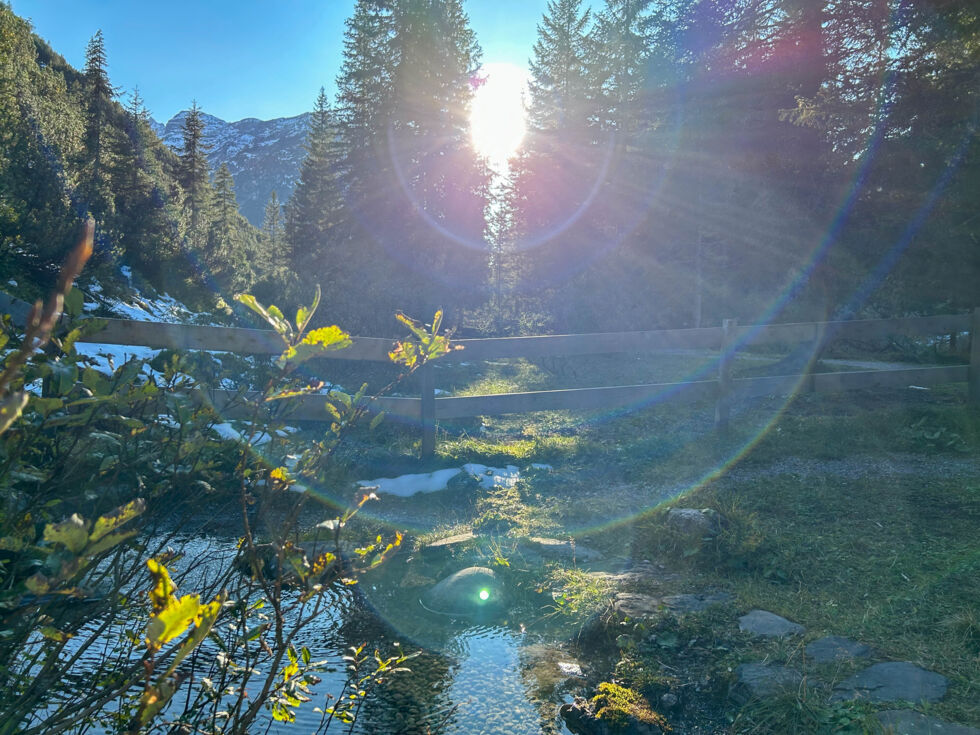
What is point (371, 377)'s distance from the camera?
10.8 meters

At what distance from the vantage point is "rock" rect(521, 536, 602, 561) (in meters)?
4.23

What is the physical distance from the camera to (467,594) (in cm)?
369

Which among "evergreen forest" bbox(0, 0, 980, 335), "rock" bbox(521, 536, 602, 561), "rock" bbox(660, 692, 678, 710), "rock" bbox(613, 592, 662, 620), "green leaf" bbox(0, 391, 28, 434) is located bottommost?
"rock" bbox(660, 692, 678, 710)

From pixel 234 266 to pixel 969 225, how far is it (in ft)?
79.1

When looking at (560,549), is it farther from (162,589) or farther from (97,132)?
(97,132)

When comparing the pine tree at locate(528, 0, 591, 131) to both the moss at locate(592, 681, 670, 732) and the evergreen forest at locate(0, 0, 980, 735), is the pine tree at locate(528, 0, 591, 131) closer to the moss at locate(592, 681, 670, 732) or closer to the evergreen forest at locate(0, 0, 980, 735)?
the evergreen forest at locate(0, 0, 980, 735)

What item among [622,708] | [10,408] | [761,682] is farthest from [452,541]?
[10,408]

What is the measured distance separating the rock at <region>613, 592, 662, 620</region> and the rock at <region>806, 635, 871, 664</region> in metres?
0.72

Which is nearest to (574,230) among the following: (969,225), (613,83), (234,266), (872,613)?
(613,83)

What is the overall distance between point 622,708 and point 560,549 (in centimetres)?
175

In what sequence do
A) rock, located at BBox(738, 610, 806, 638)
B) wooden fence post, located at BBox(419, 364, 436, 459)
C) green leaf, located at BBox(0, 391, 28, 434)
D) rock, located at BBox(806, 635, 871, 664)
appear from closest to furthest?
green leaf, located at BBox(0, 391, 28, 434) → rock, located at BBox(806, 635, 871, 664) → rock, located at BBox(738, 610, 806, 638) → wooden fence post, located at BBox(419, 364, 436, 459)

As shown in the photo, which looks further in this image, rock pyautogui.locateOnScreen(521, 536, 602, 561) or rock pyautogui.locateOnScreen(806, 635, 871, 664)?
rock pyautogui.locateOnScreen(521, 536, 602, 561)

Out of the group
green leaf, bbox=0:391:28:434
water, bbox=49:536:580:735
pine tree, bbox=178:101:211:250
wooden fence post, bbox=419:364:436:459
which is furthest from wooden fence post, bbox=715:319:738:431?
pine tree, bbox=178:101:211:250

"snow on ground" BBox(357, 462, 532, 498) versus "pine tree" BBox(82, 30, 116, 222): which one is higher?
"pine tree" BBox(82, 30, 116, 222)
